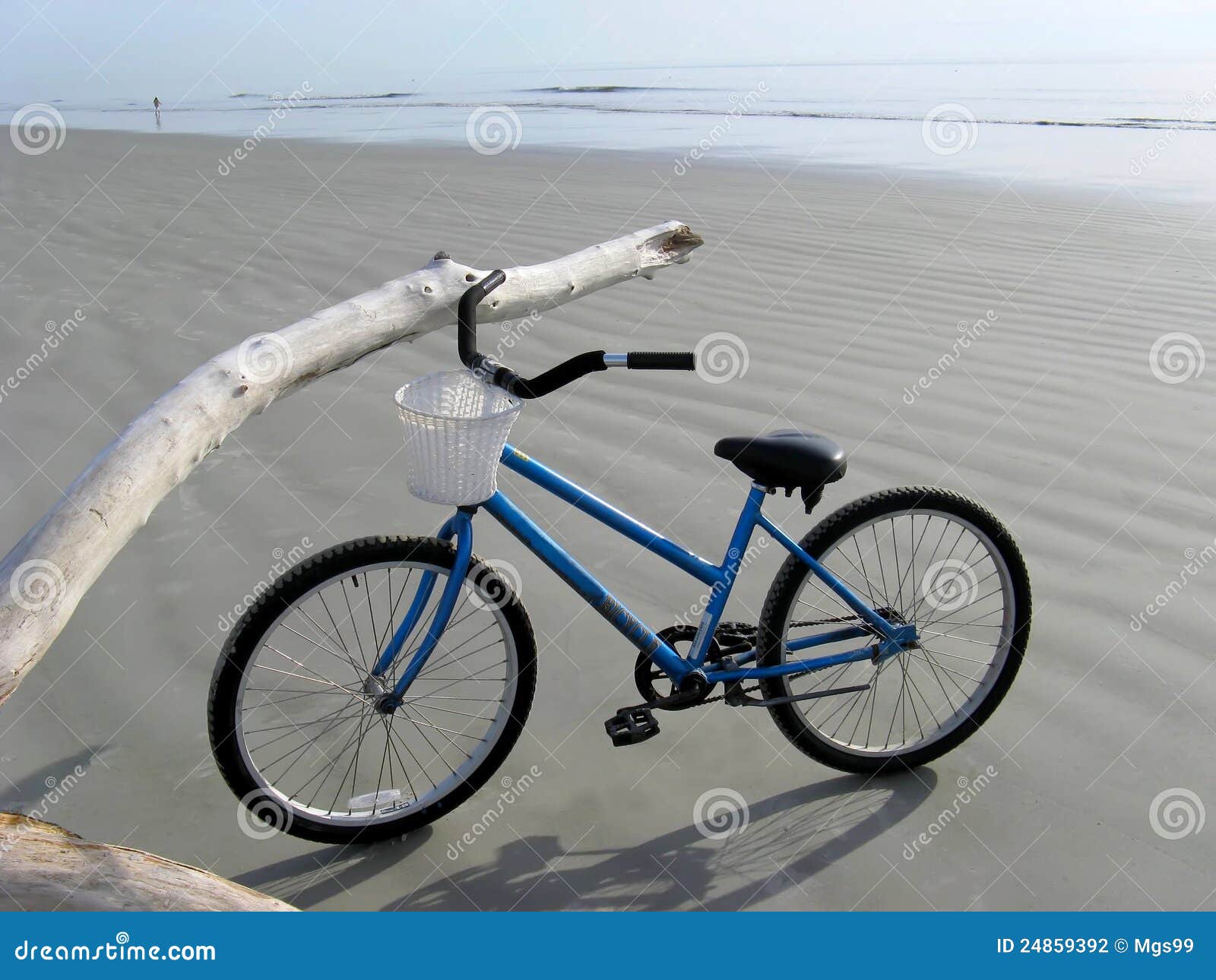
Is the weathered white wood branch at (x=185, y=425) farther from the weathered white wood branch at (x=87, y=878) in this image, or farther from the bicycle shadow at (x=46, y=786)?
the bicycle shadow at (x=46, y=786)

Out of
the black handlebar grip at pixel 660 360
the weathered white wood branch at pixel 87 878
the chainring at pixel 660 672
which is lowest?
the weathered white wood branch at pixel 87 878

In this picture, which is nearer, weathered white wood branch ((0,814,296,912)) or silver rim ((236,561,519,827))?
weathered white wood branch ((0,814,296,912))

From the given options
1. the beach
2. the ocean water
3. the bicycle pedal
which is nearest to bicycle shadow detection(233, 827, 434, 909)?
the beach

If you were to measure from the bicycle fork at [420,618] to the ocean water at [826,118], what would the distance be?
39.2 feet

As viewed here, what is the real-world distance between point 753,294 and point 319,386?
3.14m

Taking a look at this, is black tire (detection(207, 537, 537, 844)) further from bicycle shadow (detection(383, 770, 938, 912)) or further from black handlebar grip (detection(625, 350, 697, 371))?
black handlebar grip (detection(625, 350, 697, 371))

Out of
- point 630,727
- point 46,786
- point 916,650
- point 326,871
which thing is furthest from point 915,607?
point 46,786

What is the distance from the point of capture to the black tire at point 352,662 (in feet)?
7.66

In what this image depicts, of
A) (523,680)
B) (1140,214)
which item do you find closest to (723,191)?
(1140,214)

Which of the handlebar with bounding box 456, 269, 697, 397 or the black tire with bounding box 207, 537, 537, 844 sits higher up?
the handlebar with bounding box 456, 269, 697, 397

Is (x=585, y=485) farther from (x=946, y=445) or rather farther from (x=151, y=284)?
(x=151, y=284)

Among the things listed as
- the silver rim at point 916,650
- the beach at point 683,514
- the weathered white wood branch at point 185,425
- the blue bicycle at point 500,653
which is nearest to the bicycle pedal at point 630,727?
the blue bicycle at point 500,653

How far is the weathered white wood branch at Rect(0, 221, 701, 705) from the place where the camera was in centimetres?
212

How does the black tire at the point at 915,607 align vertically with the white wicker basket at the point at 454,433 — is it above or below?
below
